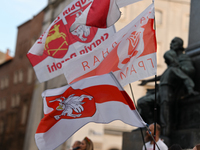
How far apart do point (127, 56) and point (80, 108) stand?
2.83 ft

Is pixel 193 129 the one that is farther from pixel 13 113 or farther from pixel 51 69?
pixel 13 113

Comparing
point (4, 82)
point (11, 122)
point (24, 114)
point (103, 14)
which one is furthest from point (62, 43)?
point (4, 82)

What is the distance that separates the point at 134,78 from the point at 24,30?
39571 mm

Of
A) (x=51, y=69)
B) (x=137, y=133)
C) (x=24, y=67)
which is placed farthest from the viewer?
(x=24, y=67)

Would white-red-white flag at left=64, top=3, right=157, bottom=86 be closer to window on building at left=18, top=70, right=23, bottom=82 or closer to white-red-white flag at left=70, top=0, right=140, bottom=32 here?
white-red-white flag at left=70, top=0, right=140, bottom=32

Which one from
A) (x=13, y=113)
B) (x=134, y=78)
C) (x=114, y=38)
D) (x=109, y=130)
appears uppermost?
(x=114, y=38)

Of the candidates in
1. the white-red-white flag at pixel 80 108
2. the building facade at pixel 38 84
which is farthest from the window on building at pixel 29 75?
the white-red-white flag at pixel 80 108

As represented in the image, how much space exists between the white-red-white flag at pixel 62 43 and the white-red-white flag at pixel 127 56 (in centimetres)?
57

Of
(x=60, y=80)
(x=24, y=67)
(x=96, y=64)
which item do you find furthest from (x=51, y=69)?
(x=24, y=67)

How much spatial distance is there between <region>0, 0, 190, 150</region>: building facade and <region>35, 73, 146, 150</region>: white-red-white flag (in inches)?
889

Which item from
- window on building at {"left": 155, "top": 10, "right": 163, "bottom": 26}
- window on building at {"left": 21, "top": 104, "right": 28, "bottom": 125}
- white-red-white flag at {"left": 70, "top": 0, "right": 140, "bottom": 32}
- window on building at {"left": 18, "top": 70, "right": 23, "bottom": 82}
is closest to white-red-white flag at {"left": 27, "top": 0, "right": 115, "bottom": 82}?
white-red-white flag at {"left": 70, "top": 0, "right": 140, "bottom": 32}

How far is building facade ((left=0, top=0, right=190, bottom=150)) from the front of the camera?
2833cm

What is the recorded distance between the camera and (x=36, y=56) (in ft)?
21.7

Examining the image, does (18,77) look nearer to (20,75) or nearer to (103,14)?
(20,75)
